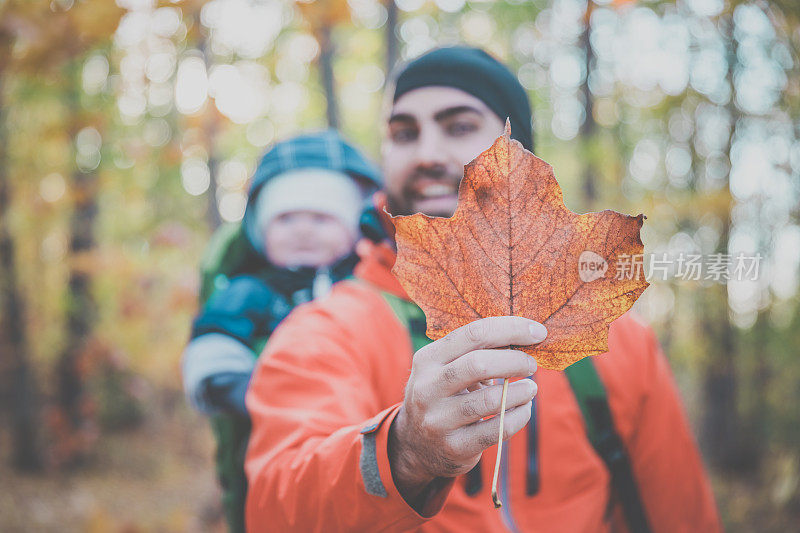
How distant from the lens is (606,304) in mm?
652

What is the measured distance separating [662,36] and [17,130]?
772 centimetres

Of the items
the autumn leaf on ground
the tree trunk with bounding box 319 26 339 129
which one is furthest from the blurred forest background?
the autumn leaf on ground

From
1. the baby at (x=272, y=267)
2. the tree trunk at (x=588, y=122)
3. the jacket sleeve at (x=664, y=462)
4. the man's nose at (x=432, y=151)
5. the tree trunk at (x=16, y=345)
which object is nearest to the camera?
the man's nose at (x=432, y=151)

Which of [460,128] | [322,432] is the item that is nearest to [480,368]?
[322,432]

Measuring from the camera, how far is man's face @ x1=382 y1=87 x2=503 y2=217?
1121mm

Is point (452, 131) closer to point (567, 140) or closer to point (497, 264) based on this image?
point (497, 264)

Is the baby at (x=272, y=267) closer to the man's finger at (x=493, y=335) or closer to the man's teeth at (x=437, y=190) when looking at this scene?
the man's teeth at (x=437, y=190)

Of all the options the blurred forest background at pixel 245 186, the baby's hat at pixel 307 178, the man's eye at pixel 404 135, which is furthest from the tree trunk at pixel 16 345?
the man's eye at pixel 404 135

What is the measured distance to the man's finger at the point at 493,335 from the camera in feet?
2.07

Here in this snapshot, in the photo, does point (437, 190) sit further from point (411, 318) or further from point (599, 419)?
point (599, 419)

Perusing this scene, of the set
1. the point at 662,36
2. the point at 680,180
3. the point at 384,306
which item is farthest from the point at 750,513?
the point at 384,306

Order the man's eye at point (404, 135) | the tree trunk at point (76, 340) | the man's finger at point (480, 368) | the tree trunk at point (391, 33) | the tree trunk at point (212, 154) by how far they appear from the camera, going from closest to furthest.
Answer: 1. the man's finger at point (480, 368)
2. the man's eye at point (404, 135)
3. the tree trunk at point (391, 33)
4. the tree trunk at point (212, 154)
5. the tree trunk at point (76, 340)

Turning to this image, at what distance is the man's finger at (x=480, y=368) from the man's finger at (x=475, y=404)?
0.7 inches

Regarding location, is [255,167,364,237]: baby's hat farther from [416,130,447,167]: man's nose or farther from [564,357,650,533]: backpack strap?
[564,357,650,533]: backpack strap
